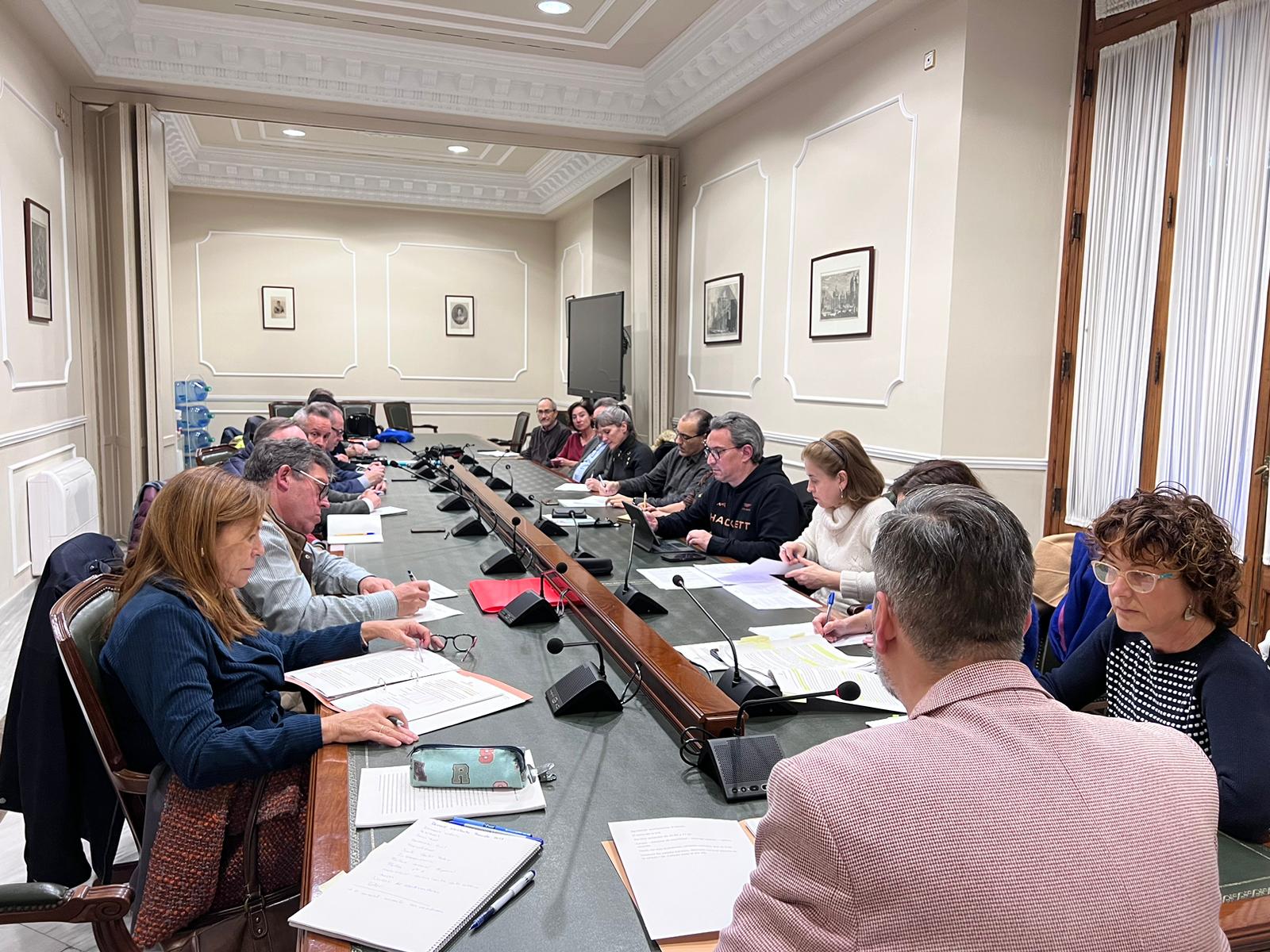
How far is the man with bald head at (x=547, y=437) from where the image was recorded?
24.7 feet

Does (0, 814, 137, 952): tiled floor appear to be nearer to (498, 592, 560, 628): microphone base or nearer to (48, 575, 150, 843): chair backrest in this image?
(48, 575, 150, 843): chair backrest

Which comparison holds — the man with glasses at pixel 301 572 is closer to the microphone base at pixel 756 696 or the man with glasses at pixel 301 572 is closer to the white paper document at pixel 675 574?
the white paper document at pixel 675 574

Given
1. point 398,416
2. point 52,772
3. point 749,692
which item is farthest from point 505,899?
point 398,416

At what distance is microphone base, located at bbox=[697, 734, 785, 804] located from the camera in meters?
1.38

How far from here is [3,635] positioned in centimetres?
418

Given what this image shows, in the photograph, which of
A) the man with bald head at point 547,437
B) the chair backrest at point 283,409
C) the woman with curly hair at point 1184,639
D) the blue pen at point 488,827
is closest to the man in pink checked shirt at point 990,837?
the blue pen at point 488,827

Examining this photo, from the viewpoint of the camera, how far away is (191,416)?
9.05 meters

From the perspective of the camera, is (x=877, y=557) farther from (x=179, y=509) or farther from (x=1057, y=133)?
(x=1057, y=133)

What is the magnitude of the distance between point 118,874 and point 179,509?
773 millimetres

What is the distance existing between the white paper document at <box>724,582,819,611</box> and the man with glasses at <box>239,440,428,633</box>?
0.92 m

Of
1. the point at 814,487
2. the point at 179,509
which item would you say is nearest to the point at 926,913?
the point at 179,509

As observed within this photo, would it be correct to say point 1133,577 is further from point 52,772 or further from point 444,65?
point 444,65

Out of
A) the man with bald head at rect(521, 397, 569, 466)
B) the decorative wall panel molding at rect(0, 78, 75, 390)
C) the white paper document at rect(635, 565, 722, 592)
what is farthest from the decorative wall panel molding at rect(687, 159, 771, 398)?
the decorative wall panel molding at rect(0, 78, 75, 390)

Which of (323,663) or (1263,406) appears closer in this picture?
(323,663)
